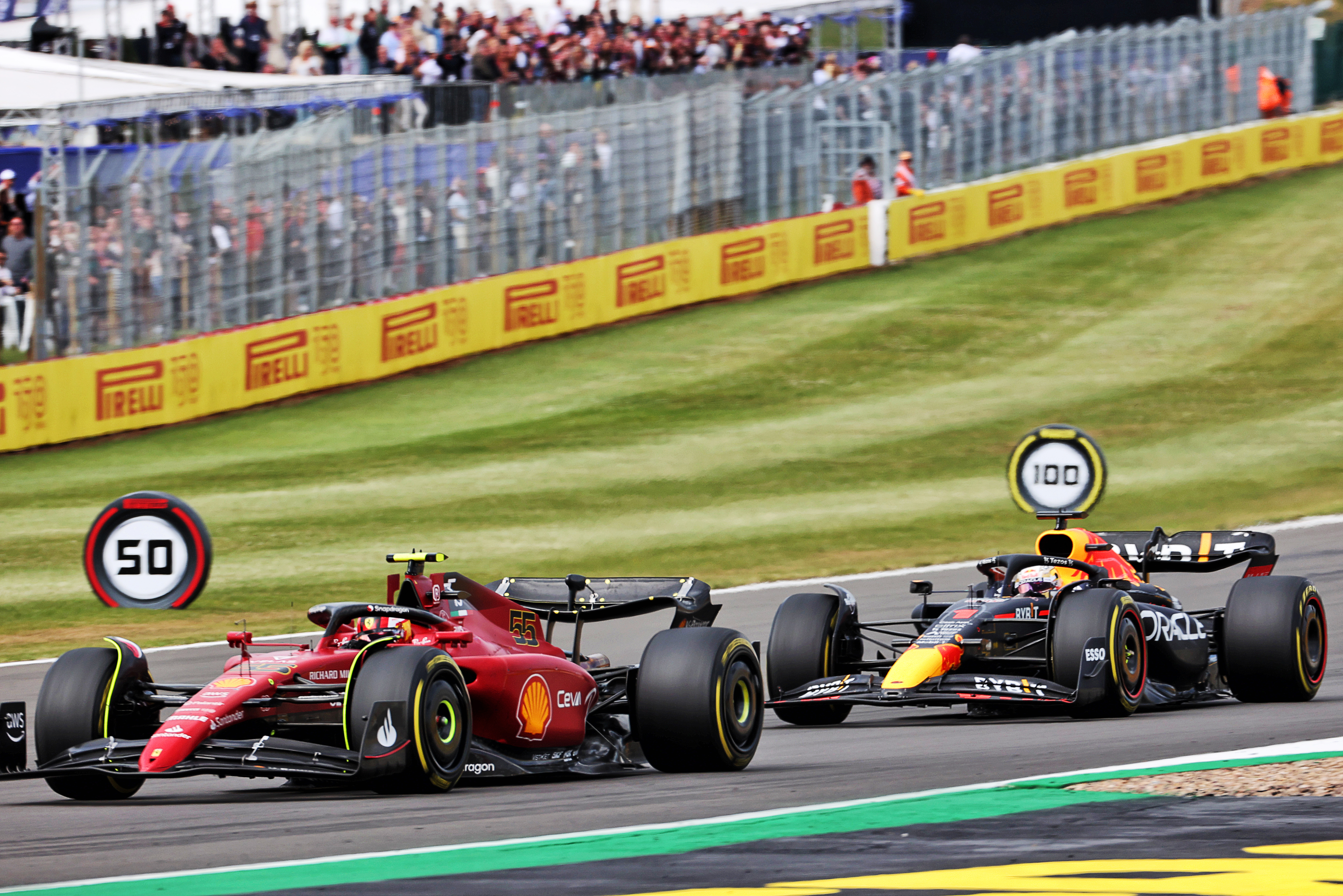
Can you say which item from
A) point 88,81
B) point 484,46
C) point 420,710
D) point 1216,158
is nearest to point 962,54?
point 1216,158

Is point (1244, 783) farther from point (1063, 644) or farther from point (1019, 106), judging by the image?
point (1019, 106)

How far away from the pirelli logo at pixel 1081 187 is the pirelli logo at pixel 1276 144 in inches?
202

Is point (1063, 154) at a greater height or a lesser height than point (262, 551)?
greater

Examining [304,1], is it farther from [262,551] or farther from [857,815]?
[857,815]

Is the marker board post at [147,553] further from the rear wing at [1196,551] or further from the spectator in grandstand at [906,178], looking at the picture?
the spectator in grandstand at [906,178]

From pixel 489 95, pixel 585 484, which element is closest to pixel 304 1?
pixel 489 95

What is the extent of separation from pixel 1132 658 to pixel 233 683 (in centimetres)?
556

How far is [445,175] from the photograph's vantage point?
28.8 m

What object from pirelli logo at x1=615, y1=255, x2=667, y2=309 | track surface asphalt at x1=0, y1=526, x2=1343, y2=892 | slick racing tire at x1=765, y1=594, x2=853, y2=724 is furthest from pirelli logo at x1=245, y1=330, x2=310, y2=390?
slick racing tire at x1=765, y1=594, x2=853, y2=724

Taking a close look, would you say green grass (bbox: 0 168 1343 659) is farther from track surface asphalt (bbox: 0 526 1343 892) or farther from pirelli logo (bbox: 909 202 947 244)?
track surface asphalt (bbox: 0 526 1343 892)

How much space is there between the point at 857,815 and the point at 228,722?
8.81 feet

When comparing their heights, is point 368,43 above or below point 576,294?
above

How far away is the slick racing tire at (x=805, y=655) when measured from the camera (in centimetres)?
1269

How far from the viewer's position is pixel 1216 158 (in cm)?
4131
